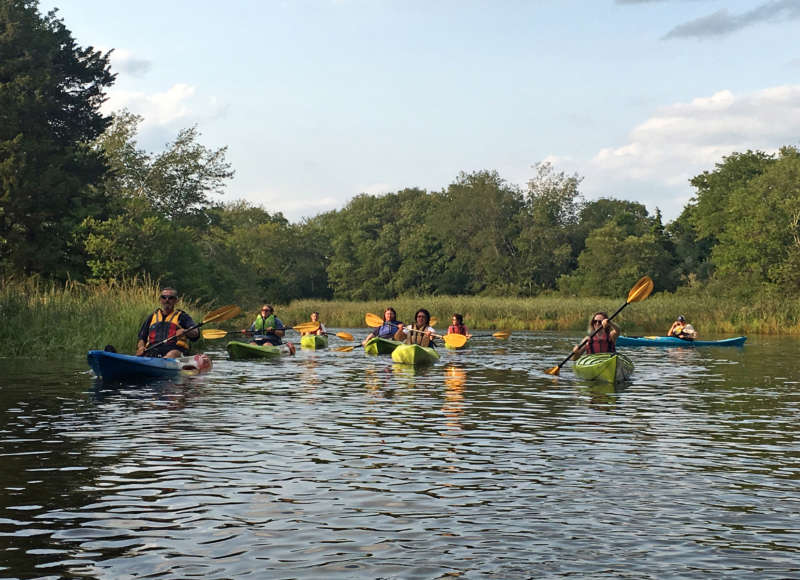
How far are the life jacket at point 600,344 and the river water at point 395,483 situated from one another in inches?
109

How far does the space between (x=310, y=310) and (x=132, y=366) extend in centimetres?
3536

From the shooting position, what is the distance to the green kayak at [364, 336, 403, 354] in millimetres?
22438

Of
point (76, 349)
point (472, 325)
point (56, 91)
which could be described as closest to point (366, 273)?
point (472, 325)

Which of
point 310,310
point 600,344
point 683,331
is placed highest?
point 310,310

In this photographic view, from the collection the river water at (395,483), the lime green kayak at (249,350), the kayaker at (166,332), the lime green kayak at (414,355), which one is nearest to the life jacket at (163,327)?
the kayaker at (166,332)

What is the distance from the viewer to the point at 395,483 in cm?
714

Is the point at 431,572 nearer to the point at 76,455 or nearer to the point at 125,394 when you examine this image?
the point at 76,455

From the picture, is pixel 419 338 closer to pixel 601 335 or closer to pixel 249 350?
pixel 249 350

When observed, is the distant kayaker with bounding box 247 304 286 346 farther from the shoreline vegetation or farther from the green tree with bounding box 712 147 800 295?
the green tree with bounding box 712 147 800 295

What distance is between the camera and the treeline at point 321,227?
3300 cm

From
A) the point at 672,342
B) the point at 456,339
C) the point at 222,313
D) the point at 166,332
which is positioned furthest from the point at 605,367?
the point at 672,342

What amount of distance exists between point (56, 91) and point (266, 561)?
36421mm

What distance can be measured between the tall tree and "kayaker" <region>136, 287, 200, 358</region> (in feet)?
56.9

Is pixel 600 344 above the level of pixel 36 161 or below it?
below
